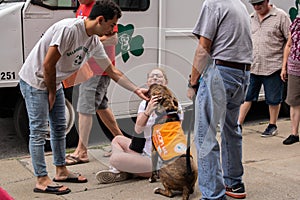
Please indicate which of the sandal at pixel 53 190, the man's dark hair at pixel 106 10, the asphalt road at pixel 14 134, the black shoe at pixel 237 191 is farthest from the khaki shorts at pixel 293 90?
the sandal at pixel 53 190

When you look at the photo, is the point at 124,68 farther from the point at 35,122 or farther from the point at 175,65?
the point at 35,122

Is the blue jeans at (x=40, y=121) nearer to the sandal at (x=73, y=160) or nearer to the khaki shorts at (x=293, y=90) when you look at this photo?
the sandal at (x=73, y=160)

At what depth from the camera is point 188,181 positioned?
13.3 ft

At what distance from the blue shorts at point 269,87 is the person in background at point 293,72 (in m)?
0.22

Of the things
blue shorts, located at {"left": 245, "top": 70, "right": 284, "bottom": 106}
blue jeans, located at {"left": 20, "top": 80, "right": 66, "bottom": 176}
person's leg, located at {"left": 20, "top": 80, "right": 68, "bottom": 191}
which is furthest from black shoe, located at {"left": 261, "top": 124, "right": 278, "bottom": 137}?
person's leg, located at {"left": 20, "top": 80, "right": 68, "bottom": 191}

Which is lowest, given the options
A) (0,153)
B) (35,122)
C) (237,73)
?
(0,153)

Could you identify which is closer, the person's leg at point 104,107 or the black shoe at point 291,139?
the person's leg at point 104,107

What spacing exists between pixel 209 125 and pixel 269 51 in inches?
108

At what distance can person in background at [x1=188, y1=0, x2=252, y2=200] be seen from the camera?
366 centimetres

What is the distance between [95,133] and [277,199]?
8.98 feet

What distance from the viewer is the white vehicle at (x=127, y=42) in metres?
5.20

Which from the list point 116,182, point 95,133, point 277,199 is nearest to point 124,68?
point 95,133

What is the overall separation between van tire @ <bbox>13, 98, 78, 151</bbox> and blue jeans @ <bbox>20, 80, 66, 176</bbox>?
4.26 feet

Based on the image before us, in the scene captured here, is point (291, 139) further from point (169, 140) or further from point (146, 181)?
point (169, 140)
